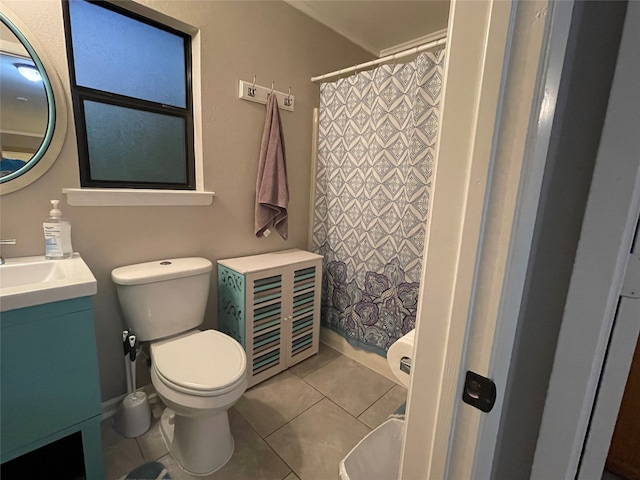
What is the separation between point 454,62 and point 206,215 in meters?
1.57

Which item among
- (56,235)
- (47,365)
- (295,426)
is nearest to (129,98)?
(56,235)

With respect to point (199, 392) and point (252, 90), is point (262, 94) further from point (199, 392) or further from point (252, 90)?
point (199, 392)

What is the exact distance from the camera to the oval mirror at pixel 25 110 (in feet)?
3.86

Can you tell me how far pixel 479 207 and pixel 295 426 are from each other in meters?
1.51

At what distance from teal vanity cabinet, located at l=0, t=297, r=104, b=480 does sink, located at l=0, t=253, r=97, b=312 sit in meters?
0.03

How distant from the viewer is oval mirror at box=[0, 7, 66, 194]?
1176mm

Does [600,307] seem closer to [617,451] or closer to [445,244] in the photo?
[445,244]

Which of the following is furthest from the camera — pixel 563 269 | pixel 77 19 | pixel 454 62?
pixel 77 19

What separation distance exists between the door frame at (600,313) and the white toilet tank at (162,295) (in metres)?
1.45

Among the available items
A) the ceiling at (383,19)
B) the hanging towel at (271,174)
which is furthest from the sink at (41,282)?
the ceiling at (383,19)

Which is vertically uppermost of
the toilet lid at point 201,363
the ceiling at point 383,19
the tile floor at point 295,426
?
the ceiling at point 383,19

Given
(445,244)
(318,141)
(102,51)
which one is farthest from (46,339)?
(318,141)

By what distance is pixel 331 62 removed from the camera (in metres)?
2.23

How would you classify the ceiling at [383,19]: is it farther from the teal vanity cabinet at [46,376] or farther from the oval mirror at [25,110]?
the teal vanity cabinet at [46,376]
